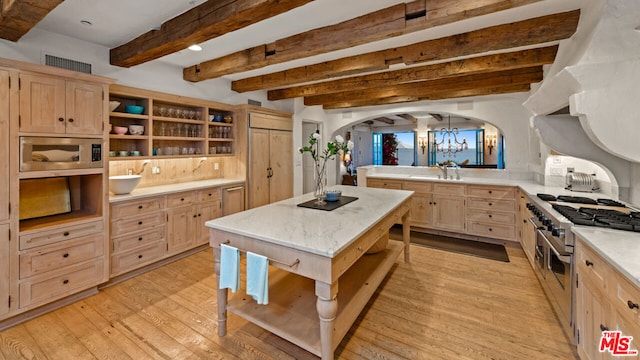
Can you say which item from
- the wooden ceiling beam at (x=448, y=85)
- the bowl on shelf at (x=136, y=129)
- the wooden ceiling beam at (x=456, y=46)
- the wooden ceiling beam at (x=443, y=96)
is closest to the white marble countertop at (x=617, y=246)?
the wooden ceiling beam at (x=456, y=46)

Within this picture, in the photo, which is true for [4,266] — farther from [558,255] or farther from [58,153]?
[558,255]

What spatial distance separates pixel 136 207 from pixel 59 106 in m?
1.18

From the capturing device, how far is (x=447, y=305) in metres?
2.48

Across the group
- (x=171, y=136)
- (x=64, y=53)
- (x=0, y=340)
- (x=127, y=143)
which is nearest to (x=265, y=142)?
(x=171, y=136)

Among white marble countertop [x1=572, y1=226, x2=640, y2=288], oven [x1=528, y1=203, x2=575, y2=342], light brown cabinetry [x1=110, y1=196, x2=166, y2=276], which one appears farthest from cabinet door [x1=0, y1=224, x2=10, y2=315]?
oven [x1=528, y1=203, x2=575, y2=342]

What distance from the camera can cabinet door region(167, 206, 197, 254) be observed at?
134 inches

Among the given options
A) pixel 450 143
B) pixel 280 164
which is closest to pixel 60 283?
pixel 280 164

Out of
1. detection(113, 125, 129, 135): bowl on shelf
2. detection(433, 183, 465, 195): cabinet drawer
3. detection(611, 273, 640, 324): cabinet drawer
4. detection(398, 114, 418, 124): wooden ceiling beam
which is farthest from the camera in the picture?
detection(398, 114, 418, 124): wooden ceiling beam

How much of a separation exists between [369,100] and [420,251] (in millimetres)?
3075

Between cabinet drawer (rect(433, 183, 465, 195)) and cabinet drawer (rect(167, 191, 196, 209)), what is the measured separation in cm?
371

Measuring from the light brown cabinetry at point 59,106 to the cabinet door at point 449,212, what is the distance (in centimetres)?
459

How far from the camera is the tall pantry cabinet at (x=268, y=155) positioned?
14.9 feet

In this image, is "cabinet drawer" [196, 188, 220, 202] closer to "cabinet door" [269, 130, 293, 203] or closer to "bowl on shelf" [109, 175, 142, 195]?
"bowl on shelf" [109, 175, 142, 195]
